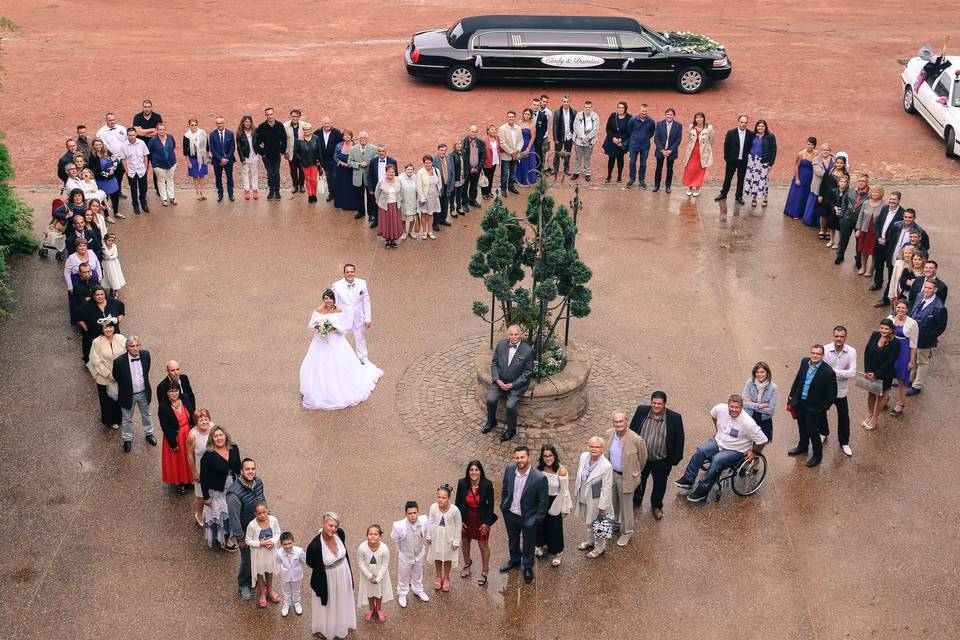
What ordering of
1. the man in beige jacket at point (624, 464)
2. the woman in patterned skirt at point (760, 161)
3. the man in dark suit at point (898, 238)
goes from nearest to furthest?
1. the man in beige jacket at point (624, 464)
2. the man in dark suit at point (898, 238)
3. the woman in patterned skirt at point (760, 161)

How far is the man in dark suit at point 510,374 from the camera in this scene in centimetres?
1193

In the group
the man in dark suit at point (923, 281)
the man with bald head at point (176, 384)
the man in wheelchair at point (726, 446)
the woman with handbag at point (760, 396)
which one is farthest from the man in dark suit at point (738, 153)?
the man with bald head at point (176, 384)

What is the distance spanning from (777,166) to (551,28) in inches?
252

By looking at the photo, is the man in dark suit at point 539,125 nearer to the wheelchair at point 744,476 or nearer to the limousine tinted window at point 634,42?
the limousine tinted window at point 634,42

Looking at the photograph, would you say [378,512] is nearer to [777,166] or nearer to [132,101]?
[777,166]

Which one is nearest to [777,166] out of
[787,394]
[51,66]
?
[787,394]

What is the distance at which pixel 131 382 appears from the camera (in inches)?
460

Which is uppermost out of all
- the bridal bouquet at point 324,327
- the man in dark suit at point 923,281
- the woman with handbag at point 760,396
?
the man in dark suit at point 923,281

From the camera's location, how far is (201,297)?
1534 centimetres

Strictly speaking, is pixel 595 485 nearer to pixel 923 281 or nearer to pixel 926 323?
pixel 926 323

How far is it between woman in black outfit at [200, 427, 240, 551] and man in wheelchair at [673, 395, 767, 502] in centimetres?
480

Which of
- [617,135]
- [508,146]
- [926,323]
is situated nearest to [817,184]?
[617,135]

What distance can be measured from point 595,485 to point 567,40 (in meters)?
15.4

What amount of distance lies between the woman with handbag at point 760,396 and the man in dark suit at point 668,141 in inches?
332
